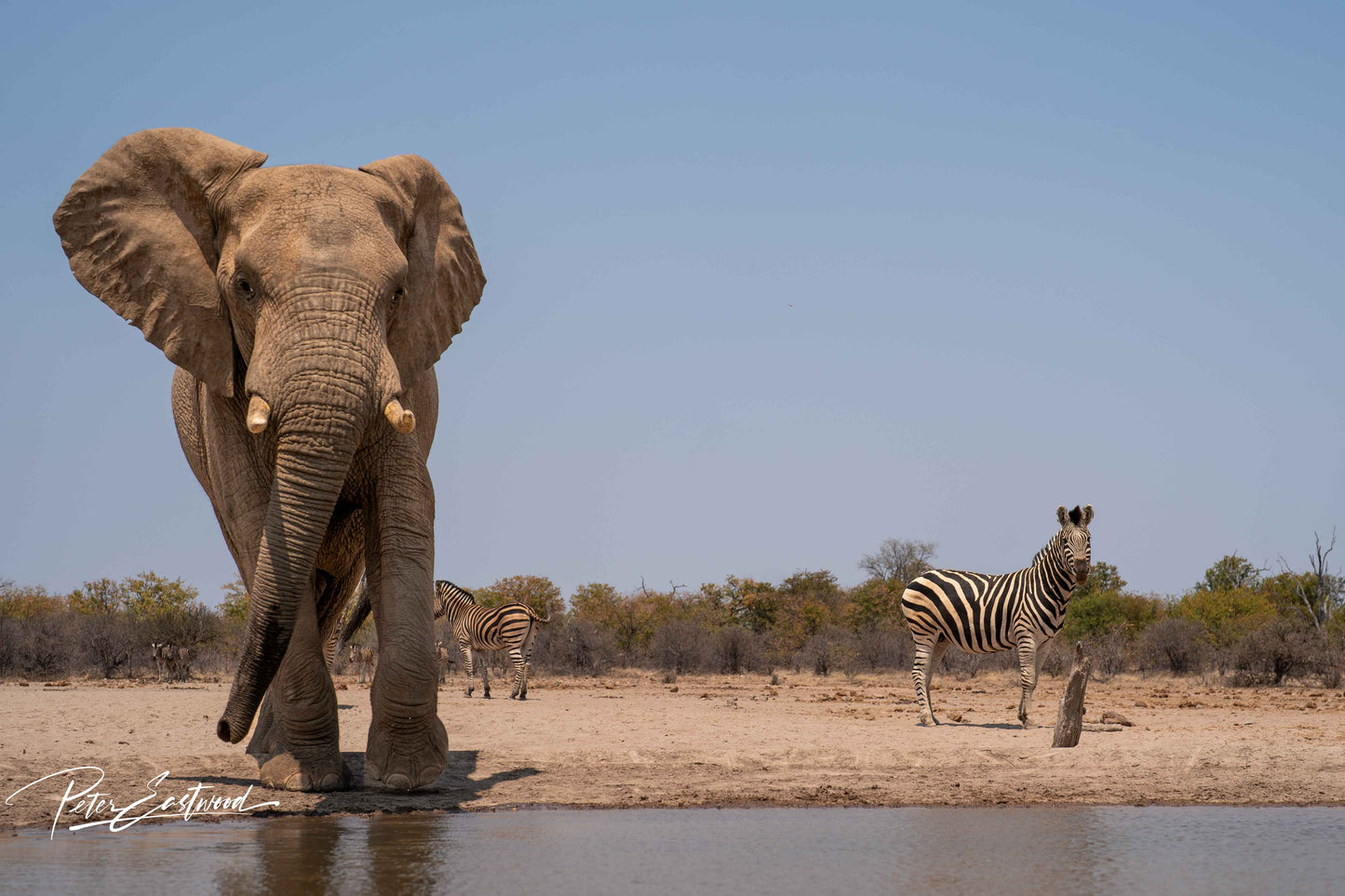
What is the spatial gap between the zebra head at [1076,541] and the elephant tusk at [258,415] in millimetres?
9484

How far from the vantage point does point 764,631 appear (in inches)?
1379

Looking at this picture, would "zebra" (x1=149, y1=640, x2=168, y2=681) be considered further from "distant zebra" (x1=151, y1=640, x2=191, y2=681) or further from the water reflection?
the water reflection

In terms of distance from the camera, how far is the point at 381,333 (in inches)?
307

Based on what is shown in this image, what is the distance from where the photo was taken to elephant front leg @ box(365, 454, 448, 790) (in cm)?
822

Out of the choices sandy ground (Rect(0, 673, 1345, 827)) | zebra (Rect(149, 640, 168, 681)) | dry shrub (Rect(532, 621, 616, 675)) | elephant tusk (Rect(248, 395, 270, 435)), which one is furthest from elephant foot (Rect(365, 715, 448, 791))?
dry shrub (Rect(532, 621, 616, 675))

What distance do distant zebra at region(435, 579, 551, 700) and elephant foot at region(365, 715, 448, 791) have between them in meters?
8.90

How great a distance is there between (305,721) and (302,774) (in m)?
0.34

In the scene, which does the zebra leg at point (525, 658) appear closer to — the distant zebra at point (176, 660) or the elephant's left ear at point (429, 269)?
the distant zebra at point (176, 660)

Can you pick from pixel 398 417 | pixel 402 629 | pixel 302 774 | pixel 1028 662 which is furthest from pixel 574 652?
pixel 398 417

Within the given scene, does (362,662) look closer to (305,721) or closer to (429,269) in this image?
(305,721)

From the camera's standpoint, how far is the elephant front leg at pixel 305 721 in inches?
329

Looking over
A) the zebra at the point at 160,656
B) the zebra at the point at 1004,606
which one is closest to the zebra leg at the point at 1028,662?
the zebra at the point at 1004,606

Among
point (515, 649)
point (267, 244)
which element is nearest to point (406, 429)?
point (267, 244)

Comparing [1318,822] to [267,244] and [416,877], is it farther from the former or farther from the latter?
[267,244]
